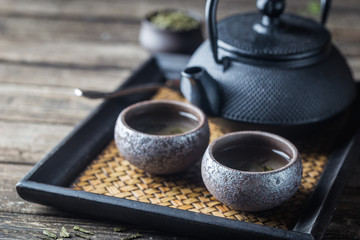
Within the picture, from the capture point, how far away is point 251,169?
904mm

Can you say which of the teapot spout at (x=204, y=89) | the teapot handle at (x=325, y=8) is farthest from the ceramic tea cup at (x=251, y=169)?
the teapot handle at (x=325, y=8)

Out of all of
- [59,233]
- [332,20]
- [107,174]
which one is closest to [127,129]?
[107,174]

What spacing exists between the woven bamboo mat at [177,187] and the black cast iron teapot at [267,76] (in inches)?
3.2

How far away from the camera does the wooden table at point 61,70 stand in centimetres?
92

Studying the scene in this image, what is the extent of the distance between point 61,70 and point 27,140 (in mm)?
438

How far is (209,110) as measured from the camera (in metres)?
1.08

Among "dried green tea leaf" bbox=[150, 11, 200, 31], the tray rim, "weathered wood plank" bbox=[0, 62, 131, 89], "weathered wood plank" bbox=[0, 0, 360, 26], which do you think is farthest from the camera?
"weathered wood plank" bbox=[0, 0, 360, 26]

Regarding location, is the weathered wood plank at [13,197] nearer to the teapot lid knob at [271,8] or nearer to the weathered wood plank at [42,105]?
the weathered wood plank at [42,105]

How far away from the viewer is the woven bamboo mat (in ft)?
2.93

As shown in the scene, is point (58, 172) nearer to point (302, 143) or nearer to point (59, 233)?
point (59, 233)

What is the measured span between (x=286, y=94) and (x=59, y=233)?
54 cm

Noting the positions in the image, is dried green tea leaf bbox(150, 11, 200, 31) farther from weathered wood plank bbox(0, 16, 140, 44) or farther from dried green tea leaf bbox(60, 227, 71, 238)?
dried green tea leaf bbox(60, 227, 71, 238)

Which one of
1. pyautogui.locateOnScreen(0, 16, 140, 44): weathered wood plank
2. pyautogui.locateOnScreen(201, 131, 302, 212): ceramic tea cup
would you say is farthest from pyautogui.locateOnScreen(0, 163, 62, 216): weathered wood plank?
pyautogui.locateOnScreen(0, 16, 140, 44): weathered wood plank

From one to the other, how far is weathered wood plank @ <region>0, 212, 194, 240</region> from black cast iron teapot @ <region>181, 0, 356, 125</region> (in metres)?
0.33
